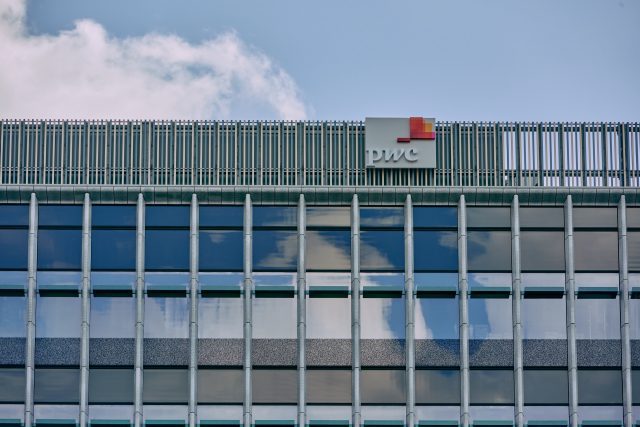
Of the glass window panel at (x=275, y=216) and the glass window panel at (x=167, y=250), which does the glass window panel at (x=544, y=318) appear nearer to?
the glass window panel at (x=275, y=216)

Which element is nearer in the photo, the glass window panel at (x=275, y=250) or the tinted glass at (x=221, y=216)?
the glass window panel at (x=275, y=250)

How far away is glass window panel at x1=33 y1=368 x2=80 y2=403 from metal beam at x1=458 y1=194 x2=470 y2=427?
1726 cm

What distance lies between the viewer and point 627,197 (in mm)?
60156

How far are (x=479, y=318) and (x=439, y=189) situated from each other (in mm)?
6173

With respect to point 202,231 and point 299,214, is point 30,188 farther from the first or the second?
point 299,214

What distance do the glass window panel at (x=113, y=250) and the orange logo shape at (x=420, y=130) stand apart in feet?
43.8

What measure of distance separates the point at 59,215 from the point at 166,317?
22.7ft

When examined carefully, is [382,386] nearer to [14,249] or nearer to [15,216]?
[14,249]

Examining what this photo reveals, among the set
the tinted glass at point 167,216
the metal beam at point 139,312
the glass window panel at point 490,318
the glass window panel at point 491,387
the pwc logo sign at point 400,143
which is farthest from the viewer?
the pwc logo sign at point 400,143

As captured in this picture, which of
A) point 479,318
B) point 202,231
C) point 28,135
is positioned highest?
point 28,135

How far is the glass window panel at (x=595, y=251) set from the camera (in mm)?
59688

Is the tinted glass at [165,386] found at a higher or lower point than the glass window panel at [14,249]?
lower

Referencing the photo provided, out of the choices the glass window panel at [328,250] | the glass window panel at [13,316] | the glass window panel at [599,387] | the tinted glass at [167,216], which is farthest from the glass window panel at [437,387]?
the glass window panel at [13,316]

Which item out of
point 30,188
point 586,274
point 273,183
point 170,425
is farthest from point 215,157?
point 586,274
